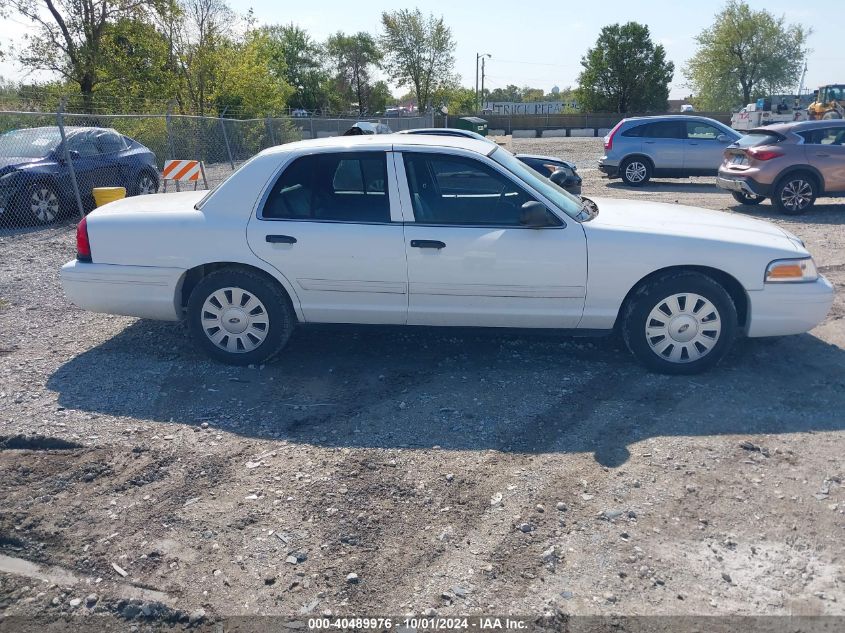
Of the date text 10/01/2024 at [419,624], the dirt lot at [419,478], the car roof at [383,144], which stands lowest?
the date text 10/01/2024 at [419,624]

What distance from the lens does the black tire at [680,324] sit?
5230 millimetres

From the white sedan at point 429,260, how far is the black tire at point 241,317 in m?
0.01

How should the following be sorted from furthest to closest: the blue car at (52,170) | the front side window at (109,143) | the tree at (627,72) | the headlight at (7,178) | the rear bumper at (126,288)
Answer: the tree at (627,72) → the front side window at (109,143) → the blue car at (52,170) → the headlight at (7,178) → the rear bumper at (126,288)

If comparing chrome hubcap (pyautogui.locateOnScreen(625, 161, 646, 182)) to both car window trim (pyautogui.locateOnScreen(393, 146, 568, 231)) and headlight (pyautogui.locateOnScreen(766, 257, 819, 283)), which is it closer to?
headlight (pyautogui.locateOnScreen(766, 257, 819, 283))

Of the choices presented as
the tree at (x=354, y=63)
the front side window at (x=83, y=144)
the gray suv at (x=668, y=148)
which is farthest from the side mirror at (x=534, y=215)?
the tree at (x=354, y=63)

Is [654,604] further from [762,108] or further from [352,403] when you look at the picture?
[762,108]

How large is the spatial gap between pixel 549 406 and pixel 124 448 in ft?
8.80

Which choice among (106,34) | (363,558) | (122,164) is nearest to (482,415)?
(363,558)

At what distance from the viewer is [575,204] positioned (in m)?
5.66

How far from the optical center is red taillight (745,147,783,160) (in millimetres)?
12931

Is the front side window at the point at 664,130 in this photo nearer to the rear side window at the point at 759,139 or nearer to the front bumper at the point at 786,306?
the rear side window at the point at 759,139

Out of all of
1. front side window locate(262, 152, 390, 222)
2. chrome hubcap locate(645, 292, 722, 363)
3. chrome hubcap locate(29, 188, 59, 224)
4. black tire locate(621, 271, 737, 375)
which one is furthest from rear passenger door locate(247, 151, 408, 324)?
chrome hubcap locate(29, 188, 59, 224)

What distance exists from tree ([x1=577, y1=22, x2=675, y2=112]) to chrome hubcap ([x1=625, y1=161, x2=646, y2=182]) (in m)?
51.3

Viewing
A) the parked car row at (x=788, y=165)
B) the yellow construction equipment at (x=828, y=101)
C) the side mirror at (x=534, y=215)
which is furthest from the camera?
the yellow construction equipment at (x=828, y=101)
